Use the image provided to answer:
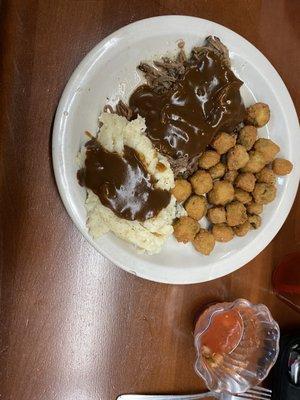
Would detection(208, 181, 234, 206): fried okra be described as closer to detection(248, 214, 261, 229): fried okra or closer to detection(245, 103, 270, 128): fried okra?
detection(248, 214, 261, 229): fried okra

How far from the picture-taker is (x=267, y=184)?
201cm

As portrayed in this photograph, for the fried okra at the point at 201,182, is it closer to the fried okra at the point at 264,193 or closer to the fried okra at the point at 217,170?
the fried okra at the point at 217,170

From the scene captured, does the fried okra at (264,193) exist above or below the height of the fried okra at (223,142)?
below

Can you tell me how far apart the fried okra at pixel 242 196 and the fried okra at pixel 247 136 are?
6.7 inches

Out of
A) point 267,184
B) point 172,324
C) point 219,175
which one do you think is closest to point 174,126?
point 219,175

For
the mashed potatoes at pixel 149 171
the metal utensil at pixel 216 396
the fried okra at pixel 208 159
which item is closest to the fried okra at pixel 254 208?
the fried okra at pixel 208 159

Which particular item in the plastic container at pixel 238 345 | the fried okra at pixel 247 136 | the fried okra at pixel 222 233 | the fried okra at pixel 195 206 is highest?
the fried okra at pixel 247 136

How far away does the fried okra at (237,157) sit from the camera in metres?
1.95

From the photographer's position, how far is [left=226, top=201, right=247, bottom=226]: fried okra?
1.98 metres

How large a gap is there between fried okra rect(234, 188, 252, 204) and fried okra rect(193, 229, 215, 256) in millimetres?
180

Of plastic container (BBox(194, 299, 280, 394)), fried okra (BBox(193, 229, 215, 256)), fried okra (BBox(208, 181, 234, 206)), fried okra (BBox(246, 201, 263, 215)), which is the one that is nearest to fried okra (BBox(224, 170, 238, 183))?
fried okra (BBox(208, 181, 234, 206))

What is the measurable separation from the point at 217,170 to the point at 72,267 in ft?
2.15

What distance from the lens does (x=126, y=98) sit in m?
1.90

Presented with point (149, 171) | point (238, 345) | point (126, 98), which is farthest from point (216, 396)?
point (126, 98)
